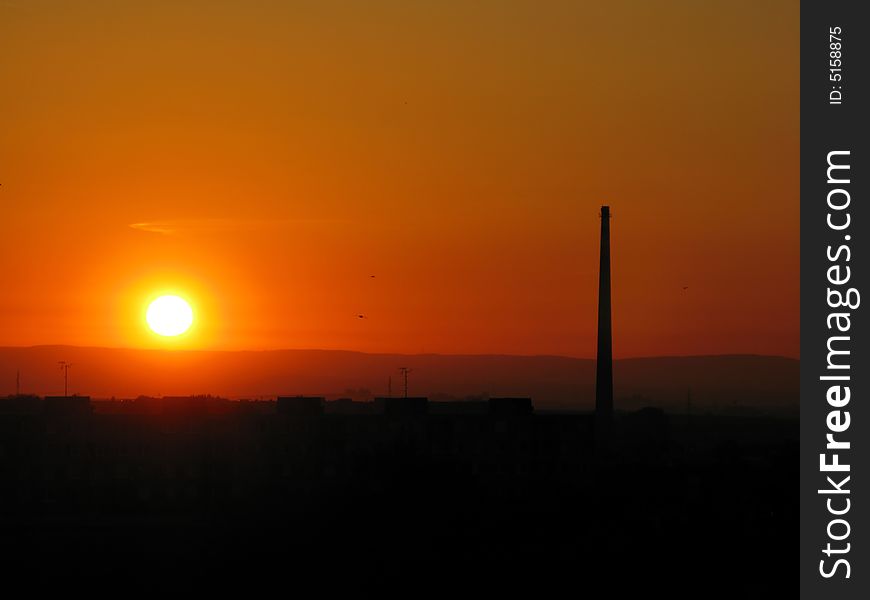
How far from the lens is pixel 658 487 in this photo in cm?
8838

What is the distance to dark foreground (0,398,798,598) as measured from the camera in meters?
60.3

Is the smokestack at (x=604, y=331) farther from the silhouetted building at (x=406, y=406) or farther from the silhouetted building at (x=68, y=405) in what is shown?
the silhouetted building at (x=68, y=405)

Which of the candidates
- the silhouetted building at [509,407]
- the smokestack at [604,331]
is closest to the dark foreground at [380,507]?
the silhouetted building at [509,407]

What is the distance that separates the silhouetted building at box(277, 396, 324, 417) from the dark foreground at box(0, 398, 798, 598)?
6.63 feet

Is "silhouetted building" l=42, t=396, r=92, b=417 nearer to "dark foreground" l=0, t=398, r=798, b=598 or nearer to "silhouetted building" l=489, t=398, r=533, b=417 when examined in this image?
"dark foreground" l=0, t=398, r=798, b=598

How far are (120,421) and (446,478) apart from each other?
40.2 metres

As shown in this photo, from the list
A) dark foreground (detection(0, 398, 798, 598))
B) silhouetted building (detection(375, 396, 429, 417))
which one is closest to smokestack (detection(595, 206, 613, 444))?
dark foreground (detection(0, 398, 798, 598))

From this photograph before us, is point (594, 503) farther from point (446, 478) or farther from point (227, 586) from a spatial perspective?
point (227, 586)

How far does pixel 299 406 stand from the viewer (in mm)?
121750

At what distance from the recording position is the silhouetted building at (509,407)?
377ft

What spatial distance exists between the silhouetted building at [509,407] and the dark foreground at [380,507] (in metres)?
1.30

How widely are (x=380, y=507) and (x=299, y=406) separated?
43.7 meters

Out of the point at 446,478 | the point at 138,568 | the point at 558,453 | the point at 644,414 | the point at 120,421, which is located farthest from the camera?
the point at 644,414

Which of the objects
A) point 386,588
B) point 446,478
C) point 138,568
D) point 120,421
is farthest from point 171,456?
point 386,588
